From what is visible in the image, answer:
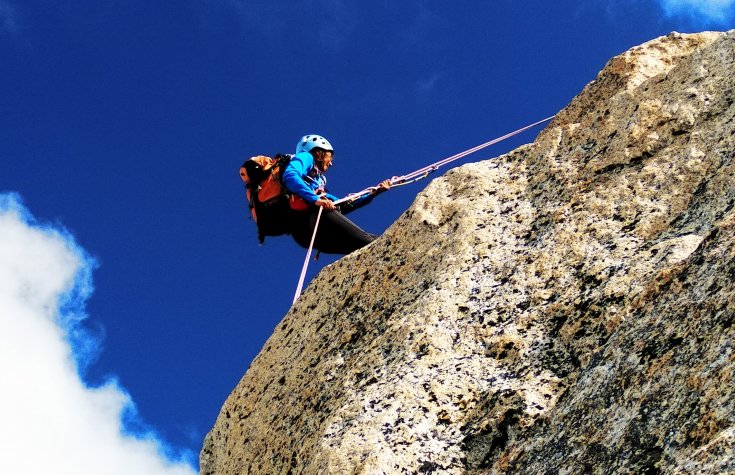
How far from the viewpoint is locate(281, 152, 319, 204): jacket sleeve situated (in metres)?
12.5

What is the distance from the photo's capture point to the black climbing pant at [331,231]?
40.7 ft

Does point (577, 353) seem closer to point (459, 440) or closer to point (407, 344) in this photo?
point (459, 440)

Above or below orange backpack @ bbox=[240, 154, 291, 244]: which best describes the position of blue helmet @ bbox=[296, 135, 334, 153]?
above

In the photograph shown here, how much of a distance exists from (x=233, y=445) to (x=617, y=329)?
4.10 metres

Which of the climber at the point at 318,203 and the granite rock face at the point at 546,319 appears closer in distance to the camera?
the granite rock face at the point at 546,319

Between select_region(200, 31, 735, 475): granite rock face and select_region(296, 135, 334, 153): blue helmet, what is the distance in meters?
4.32

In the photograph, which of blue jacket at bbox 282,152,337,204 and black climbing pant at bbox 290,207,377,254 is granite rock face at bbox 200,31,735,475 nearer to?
black climbing pant at bbox 290,207,377,254

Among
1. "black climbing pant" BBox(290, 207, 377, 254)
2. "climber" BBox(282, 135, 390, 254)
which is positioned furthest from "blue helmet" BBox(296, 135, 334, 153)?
"black climbing pant" BBox(290, 207, 377, 254)

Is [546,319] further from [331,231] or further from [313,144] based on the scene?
[313,144]

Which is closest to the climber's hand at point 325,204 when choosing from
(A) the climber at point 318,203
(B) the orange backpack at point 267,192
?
(A) the climber at point 318,203

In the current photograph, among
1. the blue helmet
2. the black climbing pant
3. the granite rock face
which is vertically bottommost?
the granite rock face

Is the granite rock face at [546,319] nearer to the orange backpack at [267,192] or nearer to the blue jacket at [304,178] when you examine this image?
the blue jacket at [304,178]

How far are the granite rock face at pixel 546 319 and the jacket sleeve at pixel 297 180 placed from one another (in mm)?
3264

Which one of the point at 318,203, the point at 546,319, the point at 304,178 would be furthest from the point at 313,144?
the point at 546,319
